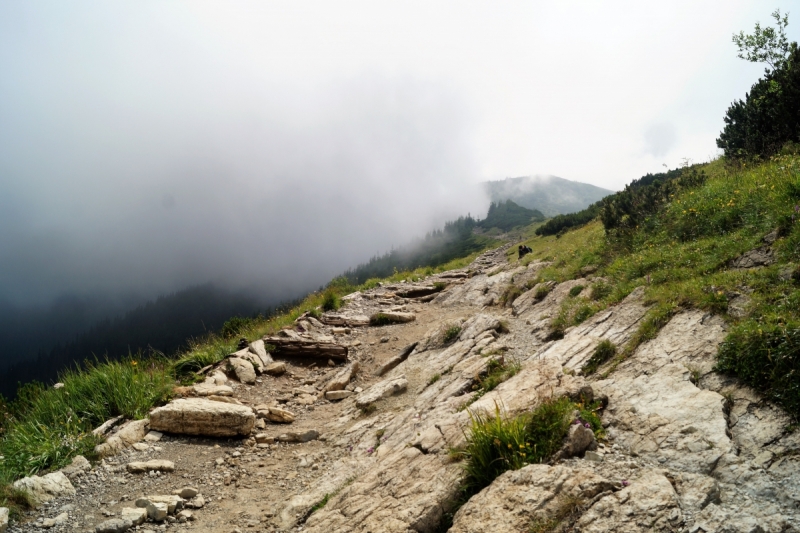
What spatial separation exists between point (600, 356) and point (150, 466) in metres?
10.4

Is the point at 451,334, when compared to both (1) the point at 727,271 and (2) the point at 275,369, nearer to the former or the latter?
(2) the point at 275,369

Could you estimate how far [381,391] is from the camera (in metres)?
12.3

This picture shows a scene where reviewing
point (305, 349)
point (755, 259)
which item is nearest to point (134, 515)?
point (305, 349)

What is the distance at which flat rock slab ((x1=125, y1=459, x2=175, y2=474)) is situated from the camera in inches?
334

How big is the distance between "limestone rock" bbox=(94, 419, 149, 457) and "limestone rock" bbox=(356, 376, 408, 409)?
19.0ft

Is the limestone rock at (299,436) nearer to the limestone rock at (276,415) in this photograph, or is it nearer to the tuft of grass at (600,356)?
the limestone rock at (276,415)

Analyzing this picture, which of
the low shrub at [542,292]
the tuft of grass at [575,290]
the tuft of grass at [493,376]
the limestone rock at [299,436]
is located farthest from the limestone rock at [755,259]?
the limestone rock at [299,436]

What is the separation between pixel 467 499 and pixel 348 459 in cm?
436

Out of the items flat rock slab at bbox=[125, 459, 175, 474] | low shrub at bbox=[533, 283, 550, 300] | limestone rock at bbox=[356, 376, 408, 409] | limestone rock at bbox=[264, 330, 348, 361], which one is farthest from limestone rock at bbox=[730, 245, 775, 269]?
flat rock slab at bbox=[125, 459, 175, 474]

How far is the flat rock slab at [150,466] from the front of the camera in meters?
8.48

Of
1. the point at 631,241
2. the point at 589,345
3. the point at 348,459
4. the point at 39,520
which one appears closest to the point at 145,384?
the point at 39,520

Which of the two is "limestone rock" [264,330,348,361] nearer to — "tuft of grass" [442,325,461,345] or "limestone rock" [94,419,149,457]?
"tuft of grass" [442,325,461,345]

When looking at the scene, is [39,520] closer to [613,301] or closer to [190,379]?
[190,379]

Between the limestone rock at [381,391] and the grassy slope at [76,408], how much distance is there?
5.82m
